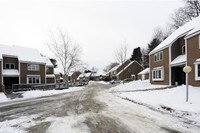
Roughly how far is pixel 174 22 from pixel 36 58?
128 ft

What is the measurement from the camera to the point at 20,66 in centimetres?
4162

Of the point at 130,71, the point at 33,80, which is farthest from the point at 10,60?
the point at 130,71

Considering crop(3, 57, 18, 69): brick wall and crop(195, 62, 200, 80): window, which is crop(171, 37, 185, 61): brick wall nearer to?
crop(195, 62, 200, 80): window

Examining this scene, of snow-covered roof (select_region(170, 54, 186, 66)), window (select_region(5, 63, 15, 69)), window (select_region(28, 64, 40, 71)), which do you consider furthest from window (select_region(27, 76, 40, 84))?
snow-covered roof (select_region(170, 54, 186, 66))

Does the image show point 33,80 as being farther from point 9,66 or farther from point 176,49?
point 176,49

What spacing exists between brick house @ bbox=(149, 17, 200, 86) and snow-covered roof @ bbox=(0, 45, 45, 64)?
24.7m

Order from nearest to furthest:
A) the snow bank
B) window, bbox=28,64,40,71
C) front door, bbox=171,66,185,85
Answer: the snow bank
front door, bbox=171,66,185,85
window, bbox=28,64,40,71

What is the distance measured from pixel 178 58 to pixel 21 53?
103 ft

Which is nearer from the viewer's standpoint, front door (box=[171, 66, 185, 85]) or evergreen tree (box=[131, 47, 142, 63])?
front door (box=[171, 66, 185, 85])

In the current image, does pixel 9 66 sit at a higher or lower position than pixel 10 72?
higher

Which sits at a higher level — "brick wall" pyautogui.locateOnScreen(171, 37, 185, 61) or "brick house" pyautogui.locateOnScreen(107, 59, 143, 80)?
"brick wall" pyautogui.locateOnScreen(171, 37, 185, 61)

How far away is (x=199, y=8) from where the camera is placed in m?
49.3

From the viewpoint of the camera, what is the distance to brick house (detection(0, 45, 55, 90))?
131 feet

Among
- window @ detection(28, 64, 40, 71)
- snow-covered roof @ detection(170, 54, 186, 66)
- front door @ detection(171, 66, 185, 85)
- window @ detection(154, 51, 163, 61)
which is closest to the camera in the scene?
snow-covered roof @ detection(170, 54, 186, 66)
